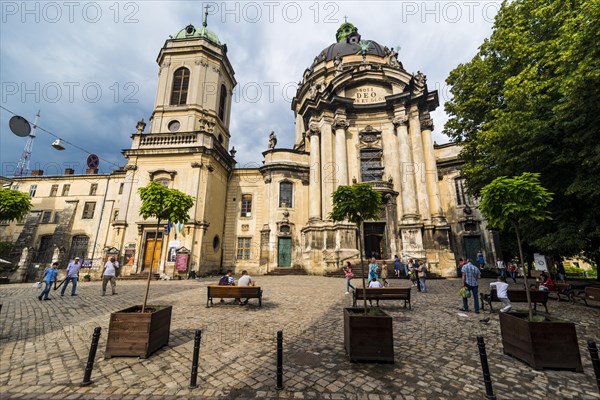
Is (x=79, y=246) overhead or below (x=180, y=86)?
below

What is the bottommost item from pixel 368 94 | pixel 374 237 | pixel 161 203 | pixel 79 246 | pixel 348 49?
pixel 79 246

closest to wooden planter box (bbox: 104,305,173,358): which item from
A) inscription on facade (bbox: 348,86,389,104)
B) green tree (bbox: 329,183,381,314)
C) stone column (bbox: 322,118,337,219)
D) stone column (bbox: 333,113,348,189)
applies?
green tree (bbox: 329,183,381,314)

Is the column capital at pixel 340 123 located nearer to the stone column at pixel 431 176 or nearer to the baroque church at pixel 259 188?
the baroque church at pixel 259 188

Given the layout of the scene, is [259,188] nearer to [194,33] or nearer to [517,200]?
[194,33]

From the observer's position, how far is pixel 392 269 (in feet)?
67.6

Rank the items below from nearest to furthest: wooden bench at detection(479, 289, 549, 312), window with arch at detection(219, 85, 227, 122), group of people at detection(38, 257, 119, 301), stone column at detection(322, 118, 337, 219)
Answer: wooden bench at detection(479, 289, 549, 312)
group of people at detection(38, 257, 119, 301)
stone column at detection(322, 118, 337, 219)
window with arch at detection(219, 85, 227, 122)

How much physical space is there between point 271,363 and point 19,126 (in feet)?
30.0

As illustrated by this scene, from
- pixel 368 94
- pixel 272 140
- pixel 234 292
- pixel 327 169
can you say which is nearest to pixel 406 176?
pixel 327 169

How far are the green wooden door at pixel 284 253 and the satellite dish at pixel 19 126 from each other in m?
19.6

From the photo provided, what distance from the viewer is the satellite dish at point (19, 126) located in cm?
713

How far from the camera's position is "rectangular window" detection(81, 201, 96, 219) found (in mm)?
29083

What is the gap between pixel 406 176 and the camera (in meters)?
24.1

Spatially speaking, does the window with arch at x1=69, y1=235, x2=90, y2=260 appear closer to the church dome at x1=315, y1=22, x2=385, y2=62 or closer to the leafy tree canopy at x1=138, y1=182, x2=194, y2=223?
the leafy tree canopy at x1=138, y1=182, x2=194, y2=223

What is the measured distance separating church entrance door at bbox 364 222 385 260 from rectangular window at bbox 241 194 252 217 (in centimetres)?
1173
